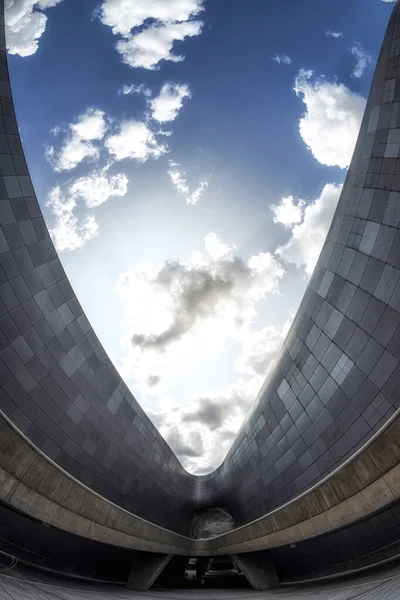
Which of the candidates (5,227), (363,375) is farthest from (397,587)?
(5,227)

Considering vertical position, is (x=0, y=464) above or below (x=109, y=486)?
below

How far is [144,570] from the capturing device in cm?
1855

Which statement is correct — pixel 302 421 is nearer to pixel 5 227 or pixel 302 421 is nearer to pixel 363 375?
pixel 363 375

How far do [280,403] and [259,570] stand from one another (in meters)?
10.8

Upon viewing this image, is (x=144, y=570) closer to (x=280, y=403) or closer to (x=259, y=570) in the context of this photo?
(x=259, y=570)

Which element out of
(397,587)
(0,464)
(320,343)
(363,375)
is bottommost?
(397,587)

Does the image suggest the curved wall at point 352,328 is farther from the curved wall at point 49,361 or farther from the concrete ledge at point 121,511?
the curved wall at point 49,361

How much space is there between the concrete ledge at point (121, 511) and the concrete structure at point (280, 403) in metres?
0.04

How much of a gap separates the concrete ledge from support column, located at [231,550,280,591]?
772cm

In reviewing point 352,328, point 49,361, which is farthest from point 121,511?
point 352,328

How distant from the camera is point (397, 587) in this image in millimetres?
6133

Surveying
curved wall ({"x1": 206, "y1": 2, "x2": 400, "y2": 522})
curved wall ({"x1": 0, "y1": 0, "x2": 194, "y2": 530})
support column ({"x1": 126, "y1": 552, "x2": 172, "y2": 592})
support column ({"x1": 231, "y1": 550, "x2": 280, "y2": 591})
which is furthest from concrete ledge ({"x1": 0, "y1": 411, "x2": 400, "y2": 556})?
support column ({"x1": 126, "y1": 552, "x2": 172, "y2": 592})

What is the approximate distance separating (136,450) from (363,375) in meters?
16.9

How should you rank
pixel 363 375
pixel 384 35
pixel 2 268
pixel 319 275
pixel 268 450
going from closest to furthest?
pixel 2 268 → pixel 384 35 → pixel 363 375 → pixel 319 275 → pixel 268 450
